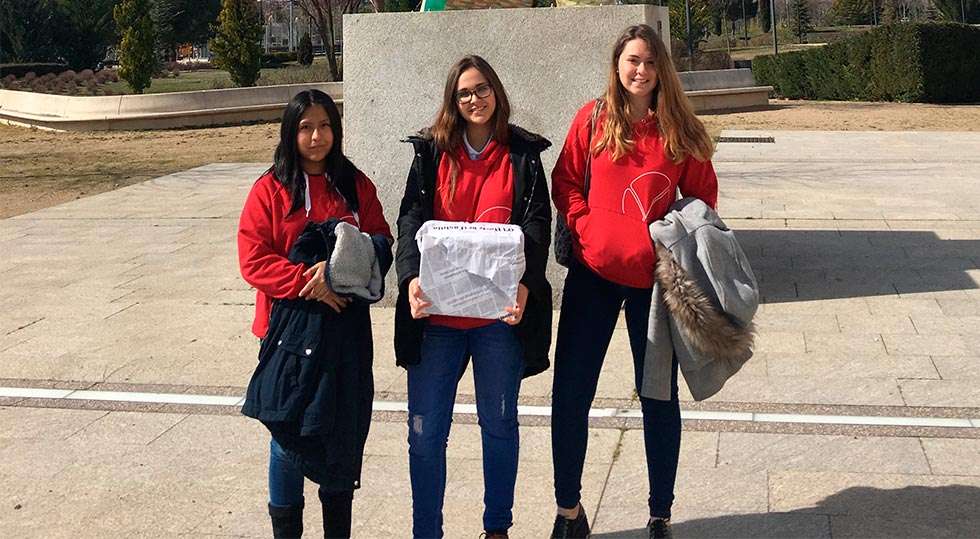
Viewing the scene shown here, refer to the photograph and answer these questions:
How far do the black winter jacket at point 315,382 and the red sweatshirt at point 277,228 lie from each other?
56 millimetres

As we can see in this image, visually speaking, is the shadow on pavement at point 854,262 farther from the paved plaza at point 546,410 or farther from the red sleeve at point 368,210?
the red sleeve at point 368,210

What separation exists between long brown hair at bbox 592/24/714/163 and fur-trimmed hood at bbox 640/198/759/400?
0.18 meters

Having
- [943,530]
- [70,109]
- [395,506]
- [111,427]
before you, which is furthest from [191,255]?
[70,109]

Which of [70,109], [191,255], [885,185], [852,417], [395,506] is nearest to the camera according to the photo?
[395,506]

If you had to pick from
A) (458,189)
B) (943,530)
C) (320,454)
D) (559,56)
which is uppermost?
(559,56)

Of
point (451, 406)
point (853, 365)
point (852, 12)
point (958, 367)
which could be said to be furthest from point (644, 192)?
point (852, 12)

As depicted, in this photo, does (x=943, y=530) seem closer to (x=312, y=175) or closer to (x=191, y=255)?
(x=312, y=175)

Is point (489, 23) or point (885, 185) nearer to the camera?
point (489, 23)

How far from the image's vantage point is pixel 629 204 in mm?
3635

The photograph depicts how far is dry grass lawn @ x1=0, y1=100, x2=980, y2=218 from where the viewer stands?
47.3ft

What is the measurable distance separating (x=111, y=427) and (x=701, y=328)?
2.89 m

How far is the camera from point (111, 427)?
17.2 feet

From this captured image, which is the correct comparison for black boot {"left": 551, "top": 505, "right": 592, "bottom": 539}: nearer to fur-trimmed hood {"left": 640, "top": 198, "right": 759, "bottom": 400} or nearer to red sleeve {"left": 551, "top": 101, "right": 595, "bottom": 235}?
fur-trimmed hood {"left": 640, "top": 198, "right": 759, "bottom": 400}

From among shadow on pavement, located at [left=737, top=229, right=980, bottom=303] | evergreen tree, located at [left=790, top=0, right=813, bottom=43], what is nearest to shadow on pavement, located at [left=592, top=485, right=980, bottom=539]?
shadow on pavement, located at [left=737, top=229, right=980, bottom=303]
